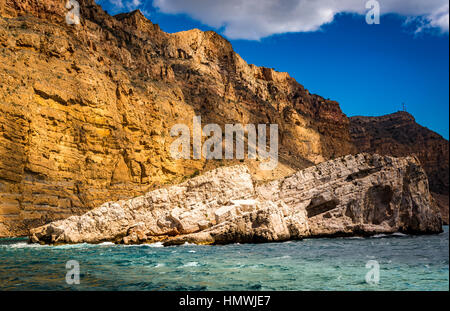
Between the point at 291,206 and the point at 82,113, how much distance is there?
29.7 metres

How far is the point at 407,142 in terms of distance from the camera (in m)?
132

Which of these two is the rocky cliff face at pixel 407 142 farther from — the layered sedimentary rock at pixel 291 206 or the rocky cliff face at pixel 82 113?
the layered sedimentary rock at pixel 291 206

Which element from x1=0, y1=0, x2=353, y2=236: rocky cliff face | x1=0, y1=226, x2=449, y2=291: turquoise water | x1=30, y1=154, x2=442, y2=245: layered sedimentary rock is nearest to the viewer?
x1=0, y1=226, x2=449, y2=291: turquoise water

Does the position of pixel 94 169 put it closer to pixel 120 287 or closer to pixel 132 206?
pixel 132 206

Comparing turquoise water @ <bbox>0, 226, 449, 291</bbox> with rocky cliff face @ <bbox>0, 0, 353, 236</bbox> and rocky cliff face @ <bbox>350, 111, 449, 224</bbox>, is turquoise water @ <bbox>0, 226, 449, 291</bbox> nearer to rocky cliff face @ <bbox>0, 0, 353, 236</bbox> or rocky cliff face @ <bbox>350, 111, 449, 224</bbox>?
rocky cliff face @ <bbox>0, 0, 353, 236</bbox>

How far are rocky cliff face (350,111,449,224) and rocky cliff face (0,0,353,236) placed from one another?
6166cm

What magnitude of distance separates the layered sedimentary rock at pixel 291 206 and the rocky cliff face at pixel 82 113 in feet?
41.4

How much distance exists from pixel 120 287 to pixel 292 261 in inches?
250

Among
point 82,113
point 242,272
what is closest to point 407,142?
point 82,113

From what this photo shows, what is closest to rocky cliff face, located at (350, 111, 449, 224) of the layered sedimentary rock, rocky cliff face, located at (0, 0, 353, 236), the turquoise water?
rocky cliff face, located at (0, 0, 353, 236)

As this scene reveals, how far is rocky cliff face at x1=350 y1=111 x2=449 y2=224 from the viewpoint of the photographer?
116125mm

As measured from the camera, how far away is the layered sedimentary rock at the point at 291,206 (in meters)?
22.1

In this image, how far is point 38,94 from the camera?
1501 inches

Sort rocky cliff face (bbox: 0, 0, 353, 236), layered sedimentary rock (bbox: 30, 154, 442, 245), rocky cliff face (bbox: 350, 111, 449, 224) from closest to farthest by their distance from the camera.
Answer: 1. layered sedimentary rock (bbox: 30, 154, 442, 245)
2. rocky cliff face (bbox: 0, 0, 353, 236)
3. rocky cliff face (bbox: 350, 111, 449, 224)
